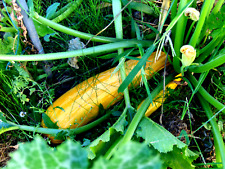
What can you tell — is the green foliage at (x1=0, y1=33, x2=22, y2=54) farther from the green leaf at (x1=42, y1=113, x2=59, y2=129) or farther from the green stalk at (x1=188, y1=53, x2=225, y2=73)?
the green stalk at (x1=188, y1=53, x2=225, y2=73)

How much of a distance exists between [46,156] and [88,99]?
3.39ft

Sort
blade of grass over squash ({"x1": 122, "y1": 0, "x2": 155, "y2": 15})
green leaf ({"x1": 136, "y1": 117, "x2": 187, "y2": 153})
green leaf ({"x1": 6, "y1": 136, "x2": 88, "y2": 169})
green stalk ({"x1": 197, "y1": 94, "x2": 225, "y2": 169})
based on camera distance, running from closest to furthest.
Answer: green leaf ({"x1": 6, "y1": 136, "x2": 88, "y2": 169}), green leaf ({"x1": 136, "y1": 117, "x2": 187, "y2": 153}), green stalk ({"x1": 197, "y1": 94, "x2": 225, "y2": 169}), blade of grass over squash ({"x1": 122, "y1": 0, "x2": 155, "y2": 15})

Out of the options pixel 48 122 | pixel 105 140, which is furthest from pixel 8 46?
pixel 105 140

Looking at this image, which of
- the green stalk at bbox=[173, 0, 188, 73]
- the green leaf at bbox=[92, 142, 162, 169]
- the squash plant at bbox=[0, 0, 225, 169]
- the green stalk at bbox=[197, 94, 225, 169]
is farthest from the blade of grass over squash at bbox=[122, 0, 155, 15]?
the green leaf at bbox=[92, 142, 162, 169]

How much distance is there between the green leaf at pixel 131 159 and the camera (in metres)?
0.41

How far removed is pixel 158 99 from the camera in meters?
1.48

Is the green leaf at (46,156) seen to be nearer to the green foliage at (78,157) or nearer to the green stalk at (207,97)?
the green foliage at (78,157)

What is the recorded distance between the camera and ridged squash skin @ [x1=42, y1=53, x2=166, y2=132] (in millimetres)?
1451

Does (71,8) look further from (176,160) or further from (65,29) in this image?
(176,160)

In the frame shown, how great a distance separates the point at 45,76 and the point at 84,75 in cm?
25

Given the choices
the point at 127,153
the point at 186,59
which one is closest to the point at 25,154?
the point at 127,153

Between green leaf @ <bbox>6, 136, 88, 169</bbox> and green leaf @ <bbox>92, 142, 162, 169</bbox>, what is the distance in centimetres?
3

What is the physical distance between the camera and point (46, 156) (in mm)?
433

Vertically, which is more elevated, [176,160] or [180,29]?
[180,29]
